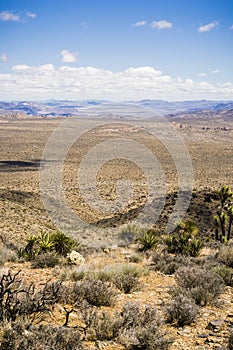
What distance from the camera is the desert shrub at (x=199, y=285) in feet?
20.5

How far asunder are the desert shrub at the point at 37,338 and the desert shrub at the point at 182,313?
1.72 m

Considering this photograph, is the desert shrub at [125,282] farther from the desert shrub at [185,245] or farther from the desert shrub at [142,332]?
the desert shrub at [185,245]

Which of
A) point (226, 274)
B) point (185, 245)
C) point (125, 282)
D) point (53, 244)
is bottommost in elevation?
point (185, 245)

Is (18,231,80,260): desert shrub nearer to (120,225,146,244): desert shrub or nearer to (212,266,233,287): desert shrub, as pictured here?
(212,266,233,287): desert shrub

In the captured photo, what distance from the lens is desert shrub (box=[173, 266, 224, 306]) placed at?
6.26 metres

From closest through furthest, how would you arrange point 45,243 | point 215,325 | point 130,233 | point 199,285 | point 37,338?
point 37,338 < point 215,325 < point 199,285 < point 45,243 < point 130,233

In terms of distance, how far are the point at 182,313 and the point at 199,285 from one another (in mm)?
1489

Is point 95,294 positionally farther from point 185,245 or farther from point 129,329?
point 185,245

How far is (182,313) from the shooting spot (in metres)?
5.36

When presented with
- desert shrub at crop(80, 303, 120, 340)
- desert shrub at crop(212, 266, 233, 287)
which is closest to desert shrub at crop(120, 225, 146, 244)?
desert shrub at crop(212, 266, 233, 287)

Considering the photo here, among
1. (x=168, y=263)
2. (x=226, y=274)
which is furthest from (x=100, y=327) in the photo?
(x=168, y=263)

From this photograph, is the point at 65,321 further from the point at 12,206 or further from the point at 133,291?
the point at 12,206

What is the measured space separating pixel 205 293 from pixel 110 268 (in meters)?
2.41

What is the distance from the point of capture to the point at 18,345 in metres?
3.93
